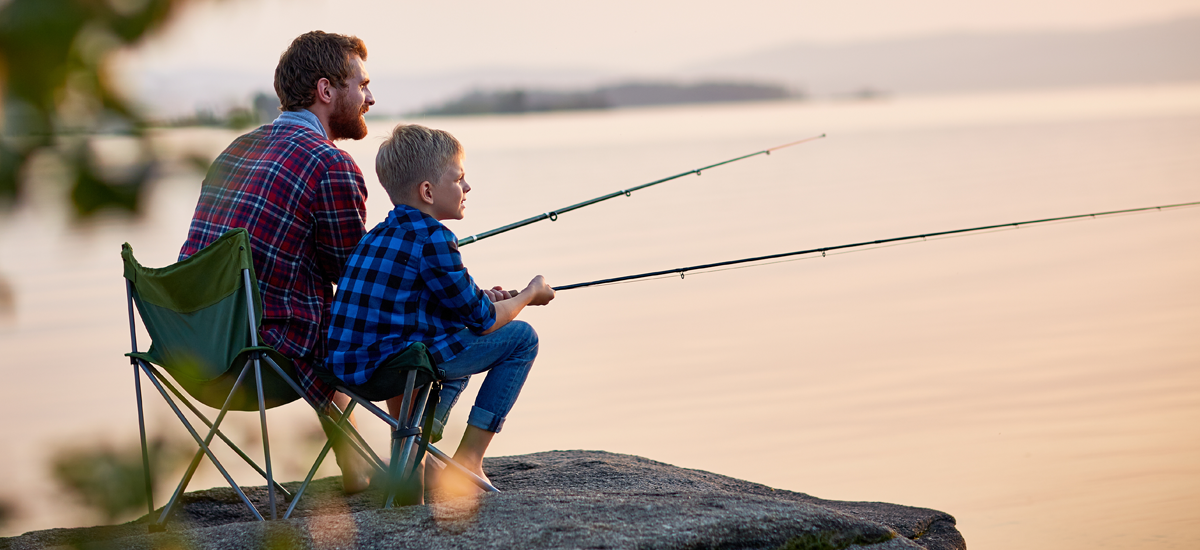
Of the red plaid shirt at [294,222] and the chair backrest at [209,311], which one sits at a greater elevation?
the red plaid shirt at [294,222]

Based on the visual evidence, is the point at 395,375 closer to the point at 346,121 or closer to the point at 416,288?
the point at 416,288

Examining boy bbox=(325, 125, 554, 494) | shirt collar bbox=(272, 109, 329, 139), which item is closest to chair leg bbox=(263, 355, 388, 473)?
boy bbox=(325, 125, 554, 494)

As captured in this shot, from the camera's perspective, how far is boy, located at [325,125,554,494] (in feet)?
9.05

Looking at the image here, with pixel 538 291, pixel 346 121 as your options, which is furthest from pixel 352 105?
pixel 538 291

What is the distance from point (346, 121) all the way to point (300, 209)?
35 cm

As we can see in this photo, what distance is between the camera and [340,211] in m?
2.94

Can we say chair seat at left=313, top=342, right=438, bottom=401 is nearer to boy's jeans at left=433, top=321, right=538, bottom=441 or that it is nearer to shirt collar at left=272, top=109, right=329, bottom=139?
boy's jeans at left=433, top=321, right=538, bottom=441

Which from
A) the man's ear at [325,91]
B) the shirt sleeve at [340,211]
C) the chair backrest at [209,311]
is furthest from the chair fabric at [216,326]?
the man's ear at [325,91]

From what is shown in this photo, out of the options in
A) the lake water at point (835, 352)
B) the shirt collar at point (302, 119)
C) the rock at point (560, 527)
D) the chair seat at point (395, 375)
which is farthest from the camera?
the lake water at point (835, 352)

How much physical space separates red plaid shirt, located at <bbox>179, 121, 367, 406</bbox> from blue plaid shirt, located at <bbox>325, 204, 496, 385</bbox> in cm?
16

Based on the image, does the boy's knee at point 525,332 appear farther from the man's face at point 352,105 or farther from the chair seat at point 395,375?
the man's face at point 352,105

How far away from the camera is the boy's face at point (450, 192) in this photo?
2.82 meters

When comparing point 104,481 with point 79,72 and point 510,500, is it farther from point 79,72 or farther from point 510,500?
point 510,500

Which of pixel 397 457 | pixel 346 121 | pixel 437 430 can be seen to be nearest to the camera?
pixel 397 457
